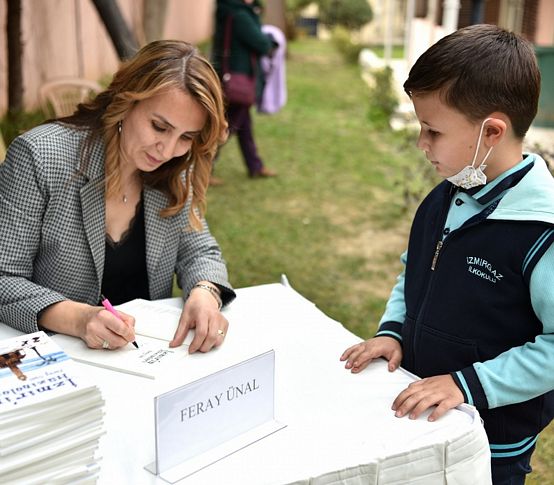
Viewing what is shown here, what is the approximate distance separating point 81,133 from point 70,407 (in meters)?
1.04

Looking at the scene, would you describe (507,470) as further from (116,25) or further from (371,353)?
(116,25)

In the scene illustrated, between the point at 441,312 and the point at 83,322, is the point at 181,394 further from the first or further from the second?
the point at 441,312

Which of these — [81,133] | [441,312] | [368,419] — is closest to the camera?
[368,419]

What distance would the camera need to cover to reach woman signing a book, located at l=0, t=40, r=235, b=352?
5.60 feet

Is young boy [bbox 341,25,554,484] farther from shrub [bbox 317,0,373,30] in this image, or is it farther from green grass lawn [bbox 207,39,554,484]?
shrub [bbox 317,0,373,30]

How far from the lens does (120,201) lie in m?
1.95

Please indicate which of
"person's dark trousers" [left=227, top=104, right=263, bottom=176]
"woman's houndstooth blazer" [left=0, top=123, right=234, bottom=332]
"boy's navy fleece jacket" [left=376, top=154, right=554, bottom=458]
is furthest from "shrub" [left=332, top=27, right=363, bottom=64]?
"boy's navy fleece jacket" [left=376, top=154, right=554, bottom=458]

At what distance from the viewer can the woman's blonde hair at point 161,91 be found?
1.77 m

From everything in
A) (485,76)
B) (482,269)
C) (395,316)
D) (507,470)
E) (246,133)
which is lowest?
(246,133)

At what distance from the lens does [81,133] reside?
1898 mm

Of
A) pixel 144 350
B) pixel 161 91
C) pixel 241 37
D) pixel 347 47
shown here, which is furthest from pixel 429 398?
pixel 347 47

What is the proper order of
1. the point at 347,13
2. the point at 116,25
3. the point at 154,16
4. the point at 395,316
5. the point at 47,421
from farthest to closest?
the point at 347,13 → the point at 154,16 → the point at 116,25 → the point at 395,316 → the point at 47,421

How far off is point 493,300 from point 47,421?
87cm

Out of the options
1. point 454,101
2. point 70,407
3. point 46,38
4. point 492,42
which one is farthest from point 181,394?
point 46,38
